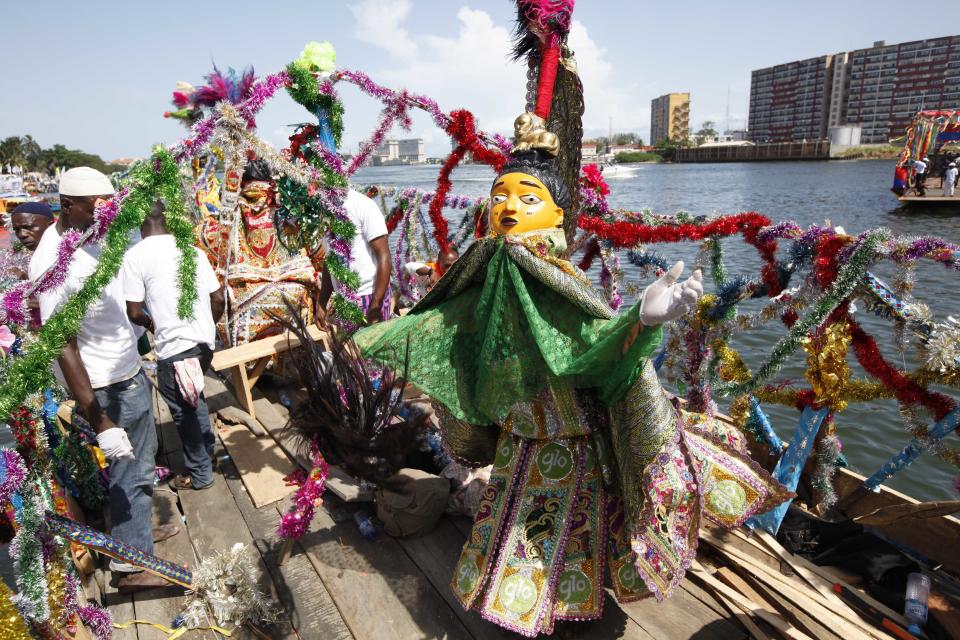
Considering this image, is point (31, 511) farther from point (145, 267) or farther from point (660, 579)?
point (660, 579)

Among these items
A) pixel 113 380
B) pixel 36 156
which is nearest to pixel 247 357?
pixel 113 380

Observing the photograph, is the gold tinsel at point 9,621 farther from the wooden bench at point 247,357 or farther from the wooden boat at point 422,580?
the wooden bench at point 247,357

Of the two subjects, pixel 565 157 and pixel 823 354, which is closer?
pixel 565 157

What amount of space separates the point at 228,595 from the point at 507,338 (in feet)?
5.98

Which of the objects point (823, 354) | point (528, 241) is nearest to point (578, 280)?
point (528, 241)

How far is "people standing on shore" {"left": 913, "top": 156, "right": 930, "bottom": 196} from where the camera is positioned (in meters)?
22.6

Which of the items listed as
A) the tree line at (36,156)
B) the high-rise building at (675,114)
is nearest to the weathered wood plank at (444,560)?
the tree line at (36,156)

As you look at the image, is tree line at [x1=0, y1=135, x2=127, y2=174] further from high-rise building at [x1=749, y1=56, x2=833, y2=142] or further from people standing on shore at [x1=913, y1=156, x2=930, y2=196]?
high-rise building at [x1=749, y1=56, x2=833, y2=142]

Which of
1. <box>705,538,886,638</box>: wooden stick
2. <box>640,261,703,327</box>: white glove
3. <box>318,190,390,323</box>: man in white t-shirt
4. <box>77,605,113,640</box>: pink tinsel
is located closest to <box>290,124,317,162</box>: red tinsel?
<box>318,190,390,323</box>: man in white t-shirt

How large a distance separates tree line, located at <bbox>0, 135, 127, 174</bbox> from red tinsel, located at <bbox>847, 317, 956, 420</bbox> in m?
66.3

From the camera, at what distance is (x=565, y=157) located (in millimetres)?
2580

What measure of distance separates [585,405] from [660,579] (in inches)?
29.2

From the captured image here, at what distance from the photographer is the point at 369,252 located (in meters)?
A: 4.09

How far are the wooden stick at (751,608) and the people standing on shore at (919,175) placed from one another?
88.7ft
